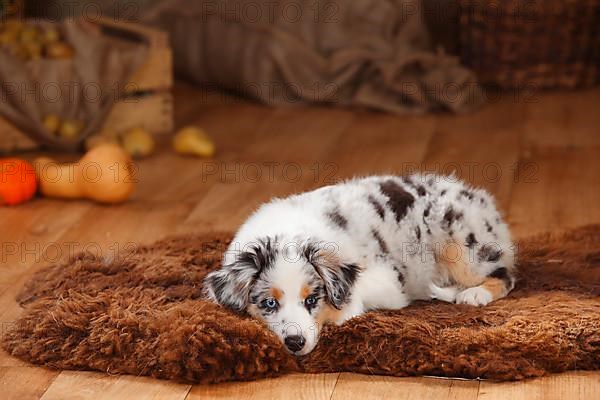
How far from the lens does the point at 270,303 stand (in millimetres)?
2424

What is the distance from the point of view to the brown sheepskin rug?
2.38 metres

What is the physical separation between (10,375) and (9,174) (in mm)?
1390

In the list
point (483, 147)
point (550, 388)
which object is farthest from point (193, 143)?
point (550, 388)

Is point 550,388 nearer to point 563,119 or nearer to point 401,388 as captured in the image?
point 401,388

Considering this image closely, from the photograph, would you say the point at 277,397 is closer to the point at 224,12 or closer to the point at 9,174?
the point at 9,174

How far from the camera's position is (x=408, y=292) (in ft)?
8.93

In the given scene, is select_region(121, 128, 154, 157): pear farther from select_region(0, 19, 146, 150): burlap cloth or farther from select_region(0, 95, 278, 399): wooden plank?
select_region(0, 19, 146, 150): burlap cloth

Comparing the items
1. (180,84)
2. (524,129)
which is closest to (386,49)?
(524,129)

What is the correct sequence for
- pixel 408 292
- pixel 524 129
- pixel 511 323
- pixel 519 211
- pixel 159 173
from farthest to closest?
pixel 524 129
pixel 159 173
pixel 519 211
pixel 408 292
pixel 511 323

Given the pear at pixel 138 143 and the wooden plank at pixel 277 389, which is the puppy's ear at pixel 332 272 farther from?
the pear at pixel 138 143

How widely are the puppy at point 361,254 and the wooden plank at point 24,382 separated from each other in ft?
1.49

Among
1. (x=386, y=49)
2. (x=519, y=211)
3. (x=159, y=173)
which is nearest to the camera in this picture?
(x=519, y=211)

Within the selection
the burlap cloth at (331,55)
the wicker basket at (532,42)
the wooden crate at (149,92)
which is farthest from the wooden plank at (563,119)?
the wooden crate at (149,92)

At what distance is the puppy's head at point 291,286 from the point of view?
7.82 ft
